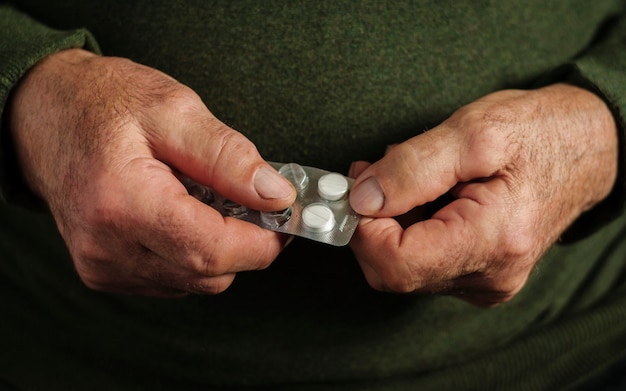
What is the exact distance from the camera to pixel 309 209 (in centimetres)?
76

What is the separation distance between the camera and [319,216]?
29.6 inches

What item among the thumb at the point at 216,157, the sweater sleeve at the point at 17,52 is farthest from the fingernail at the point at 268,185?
the sweater sleeve at the point at 17,52

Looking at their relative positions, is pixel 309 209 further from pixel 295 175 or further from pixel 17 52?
pixel 17 52

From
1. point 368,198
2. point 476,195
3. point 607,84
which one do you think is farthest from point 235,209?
point 607,84

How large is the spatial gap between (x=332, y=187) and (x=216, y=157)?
162 mm

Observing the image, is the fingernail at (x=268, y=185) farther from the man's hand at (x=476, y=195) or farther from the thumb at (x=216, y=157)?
the man's hand at (x=476, y=195)

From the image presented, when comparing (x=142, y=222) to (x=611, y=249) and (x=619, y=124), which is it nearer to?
(x=619, y=124)

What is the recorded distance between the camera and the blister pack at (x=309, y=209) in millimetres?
747

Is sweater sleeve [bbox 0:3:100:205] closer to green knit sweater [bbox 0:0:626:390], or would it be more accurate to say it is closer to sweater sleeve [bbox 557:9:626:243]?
green knit sweater [bbox 0:0:626:390]

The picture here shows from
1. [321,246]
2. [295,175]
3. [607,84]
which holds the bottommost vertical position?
[321,246]

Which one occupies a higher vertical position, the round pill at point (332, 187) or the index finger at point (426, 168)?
the index finger at point (426, 168)

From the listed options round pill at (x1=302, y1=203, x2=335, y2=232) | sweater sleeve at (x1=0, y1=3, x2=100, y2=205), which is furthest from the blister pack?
sweater sleeve at (x1=0, y1=3, x2=100, y2=205)

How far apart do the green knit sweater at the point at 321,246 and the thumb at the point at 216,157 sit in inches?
6.1

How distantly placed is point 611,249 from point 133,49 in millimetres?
1006
